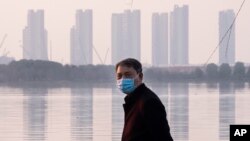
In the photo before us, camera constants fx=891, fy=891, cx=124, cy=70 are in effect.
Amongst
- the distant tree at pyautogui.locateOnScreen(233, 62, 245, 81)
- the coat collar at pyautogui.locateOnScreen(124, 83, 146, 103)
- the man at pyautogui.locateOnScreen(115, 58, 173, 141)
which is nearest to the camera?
the man at pyautogui.locateOnScreen(115, 58, 173, 141)

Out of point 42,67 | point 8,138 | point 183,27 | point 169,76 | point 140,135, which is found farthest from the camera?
point 183,27

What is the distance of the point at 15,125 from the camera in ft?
72.7

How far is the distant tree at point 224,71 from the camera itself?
99500 millimetres

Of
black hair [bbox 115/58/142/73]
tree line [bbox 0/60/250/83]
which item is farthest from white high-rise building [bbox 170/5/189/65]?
black hair [bbox 115/58/142/73]

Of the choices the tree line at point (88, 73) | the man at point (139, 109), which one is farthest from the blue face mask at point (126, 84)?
the tree line at point (88, 73)

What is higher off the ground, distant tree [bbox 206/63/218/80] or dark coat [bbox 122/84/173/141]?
distant tree [bbox 206/63/218/80]

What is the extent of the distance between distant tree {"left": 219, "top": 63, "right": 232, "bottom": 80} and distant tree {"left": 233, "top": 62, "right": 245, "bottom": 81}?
2.31ft

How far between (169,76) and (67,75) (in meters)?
12.8

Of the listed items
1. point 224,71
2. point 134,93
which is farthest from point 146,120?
point 224,71

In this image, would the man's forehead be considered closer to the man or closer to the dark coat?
the man

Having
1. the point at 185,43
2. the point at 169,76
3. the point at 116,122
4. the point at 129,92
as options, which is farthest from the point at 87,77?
the point at 129,92

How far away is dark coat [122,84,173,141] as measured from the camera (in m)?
5.23

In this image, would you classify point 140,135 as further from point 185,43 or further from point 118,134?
point 185,43

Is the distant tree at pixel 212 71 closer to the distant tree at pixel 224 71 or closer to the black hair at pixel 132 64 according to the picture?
the distant tree at pixel 224 71
